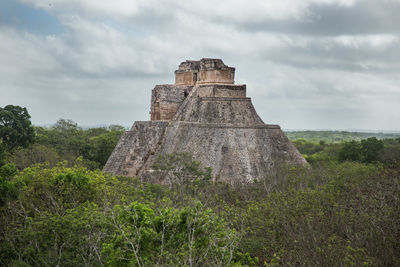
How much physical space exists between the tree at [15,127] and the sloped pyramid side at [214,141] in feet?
34.0

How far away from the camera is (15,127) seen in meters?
31.8

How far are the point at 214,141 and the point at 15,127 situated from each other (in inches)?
669

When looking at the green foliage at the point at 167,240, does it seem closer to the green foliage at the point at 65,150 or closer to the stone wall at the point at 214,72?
the stone wall at the point at 214,72

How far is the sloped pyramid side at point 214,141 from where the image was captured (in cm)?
2164

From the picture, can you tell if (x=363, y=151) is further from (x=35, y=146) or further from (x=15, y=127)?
(x=15, y=127)

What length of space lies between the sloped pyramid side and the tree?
10371mm

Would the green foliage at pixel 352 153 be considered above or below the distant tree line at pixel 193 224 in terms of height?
above

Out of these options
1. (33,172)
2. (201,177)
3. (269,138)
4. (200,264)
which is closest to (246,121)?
(269,138)

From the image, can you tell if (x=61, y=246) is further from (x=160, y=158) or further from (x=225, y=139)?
(x=225, y=139)

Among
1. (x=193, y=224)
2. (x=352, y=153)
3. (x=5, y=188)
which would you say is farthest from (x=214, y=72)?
(x=193, y=224)

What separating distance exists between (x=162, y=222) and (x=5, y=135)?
24.5 metres

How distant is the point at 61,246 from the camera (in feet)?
36.2

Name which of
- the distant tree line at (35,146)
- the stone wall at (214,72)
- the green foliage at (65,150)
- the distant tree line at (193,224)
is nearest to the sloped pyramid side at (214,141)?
the stone wall at (214,72)

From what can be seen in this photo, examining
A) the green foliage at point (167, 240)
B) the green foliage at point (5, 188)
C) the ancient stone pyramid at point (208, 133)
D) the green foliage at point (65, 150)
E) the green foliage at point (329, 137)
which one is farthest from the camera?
the green foliage at point (329, 137)
